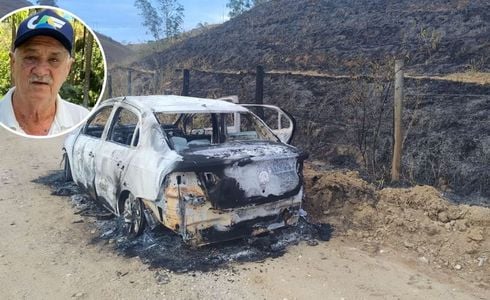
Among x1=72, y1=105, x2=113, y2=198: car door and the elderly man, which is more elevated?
the elderly man

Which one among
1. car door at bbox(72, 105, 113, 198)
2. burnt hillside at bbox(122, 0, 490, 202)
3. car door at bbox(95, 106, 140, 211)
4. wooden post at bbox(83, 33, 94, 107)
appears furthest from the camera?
burnt hillside at bbox(122, 0, 490, 202)

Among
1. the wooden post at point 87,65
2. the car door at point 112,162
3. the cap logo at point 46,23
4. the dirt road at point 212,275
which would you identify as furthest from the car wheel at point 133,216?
the cap logo at point 46,23

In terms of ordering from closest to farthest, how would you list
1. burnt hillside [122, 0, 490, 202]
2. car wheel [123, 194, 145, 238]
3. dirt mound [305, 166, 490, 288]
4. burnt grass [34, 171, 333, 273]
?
burnt grass [34, 171, 333, 273] < dirt mound [305, 166, 490, 288] < car wheel [123, 194, 145, 238] < burnt hillside [122, 0, 490, 202]

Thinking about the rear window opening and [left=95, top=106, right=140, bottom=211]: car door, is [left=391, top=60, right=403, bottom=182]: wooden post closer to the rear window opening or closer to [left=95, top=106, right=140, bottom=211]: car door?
the rear window opening

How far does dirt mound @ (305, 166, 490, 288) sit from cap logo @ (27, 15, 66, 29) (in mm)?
3634

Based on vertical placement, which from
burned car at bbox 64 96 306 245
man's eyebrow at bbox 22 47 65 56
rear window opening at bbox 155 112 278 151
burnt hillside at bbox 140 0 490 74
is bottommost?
burned car at bbox 64 96 306 245

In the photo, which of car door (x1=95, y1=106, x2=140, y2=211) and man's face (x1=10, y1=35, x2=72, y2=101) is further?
car door (x1=95, y1=106, x2=140, y2=211)

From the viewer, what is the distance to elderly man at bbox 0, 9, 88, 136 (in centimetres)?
269

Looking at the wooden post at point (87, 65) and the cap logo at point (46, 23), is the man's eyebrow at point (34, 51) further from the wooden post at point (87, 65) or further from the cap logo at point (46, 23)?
the wooden post at point (87, 65)

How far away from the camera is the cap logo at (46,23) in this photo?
8.79 ft

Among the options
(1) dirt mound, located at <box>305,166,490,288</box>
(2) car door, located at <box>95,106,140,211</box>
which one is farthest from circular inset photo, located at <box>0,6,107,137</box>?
(1) dirt mound, located at <box>305,166,490,288</box>

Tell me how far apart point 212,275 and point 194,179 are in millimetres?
867

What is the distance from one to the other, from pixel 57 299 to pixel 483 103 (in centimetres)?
784

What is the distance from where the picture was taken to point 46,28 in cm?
269
